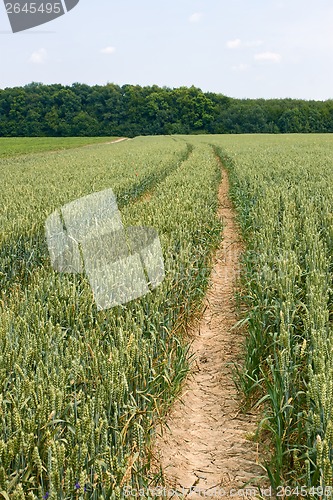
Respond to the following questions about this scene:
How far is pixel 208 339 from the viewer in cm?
558

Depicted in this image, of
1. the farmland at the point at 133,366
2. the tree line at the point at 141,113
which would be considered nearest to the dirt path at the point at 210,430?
the farmland at the point at 133,366

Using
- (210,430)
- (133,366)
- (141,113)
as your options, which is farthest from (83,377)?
(141,113)

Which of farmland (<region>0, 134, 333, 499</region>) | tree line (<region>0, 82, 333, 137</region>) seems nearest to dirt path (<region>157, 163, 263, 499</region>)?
farmland (<region>0, 134, 333, 499</region>)

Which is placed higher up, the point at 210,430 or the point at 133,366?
the point at 133,366

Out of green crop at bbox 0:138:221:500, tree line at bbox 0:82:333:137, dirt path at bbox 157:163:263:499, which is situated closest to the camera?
green crop at bbox 0:138:221:500

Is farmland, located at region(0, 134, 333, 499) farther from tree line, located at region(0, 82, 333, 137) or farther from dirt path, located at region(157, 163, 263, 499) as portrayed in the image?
tree line, located at region(0, 82, 333, 137)

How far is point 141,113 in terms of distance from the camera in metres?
85.7

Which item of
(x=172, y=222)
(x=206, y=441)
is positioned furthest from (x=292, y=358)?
(x=172, y=222)

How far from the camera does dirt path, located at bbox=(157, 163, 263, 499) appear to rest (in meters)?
3.22

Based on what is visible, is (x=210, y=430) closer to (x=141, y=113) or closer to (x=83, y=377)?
(x=83, y=377)

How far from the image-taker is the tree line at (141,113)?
8119 centimetres

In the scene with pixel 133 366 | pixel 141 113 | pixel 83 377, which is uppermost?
pixel 141 113

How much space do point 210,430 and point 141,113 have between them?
8547cm

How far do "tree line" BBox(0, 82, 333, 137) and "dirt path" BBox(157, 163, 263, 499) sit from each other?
260ft
